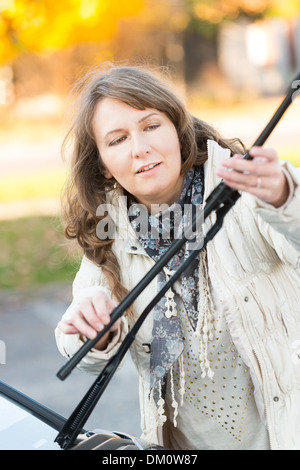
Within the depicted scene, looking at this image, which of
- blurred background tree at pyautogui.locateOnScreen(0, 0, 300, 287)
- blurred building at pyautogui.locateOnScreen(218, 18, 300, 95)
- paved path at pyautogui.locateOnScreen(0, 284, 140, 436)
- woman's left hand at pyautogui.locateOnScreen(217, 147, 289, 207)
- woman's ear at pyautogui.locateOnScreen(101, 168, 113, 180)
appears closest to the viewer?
woman's left hand at pyautogui.locateOnScreen(217, 147, 289, 207)

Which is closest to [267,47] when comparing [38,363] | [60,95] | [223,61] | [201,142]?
[223,61]

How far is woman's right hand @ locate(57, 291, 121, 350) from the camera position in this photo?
1.64m

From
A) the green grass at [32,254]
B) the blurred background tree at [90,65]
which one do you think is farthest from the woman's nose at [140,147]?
the blurred background tree at [90,65]

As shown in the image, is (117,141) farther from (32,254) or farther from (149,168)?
(32,254)

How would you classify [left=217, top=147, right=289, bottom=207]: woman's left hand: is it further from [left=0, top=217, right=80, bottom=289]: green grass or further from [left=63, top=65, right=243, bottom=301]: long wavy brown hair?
[left=0, top=217, right=80, bottom=289]: green grass

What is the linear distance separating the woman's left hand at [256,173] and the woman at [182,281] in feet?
0.84

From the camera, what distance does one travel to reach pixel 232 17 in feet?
76.9

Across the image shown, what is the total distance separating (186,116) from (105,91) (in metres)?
0.28

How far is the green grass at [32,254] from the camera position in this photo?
7621 mm

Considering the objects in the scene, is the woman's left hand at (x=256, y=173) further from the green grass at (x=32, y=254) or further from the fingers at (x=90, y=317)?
the green grass at (x=32, y=254)

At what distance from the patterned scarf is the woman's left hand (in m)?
A: 0.57

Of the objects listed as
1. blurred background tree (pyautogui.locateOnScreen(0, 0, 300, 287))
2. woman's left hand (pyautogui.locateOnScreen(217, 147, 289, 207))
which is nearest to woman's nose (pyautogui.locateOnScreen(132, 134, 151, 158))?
woman's left hand (pyautogui.locateOnScreen(217, 147, 289, 207))
